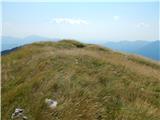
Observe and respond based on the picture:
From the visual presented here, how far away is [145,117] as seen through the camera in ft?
16.8

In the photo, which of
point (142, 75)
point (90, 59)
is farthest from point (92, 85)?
point (90, 59)

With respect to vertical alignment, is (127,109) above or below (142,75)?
above

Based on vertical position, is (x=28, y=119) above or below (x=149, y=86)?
above

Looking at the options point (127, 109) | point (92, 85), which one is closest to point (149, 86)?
point (92, 85)

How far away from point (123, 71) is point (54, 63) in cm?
284

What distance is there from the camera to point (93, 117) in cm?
472

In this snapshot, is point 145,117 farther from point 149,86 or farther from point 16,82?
point 16,82

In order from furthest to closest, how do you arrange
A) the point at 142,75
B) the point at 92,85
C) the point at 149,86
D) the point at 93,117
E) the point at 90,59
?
the point at 90,59, the point at 142,75, the point at 149,86, the point at 92,85, the point at 93,117

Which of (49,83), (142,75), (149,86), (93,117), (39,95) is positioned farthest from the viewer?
(142,75)

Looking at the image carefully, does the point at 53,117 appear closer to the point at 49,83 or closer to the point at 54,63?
the point at 49,83

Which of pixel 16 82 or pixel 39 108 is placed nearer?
pixel 39 108

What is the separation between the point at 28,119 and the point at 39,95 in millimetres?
976

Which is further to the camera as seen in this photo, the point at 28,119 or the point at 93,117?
the point at 28,119

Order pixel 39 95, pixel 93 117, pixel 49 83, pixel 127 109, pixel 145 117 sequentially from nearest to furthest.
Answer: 1. pixel 93 117
2. pixel 145 117
3. pixel 127 109
4. pixel 39 95
5. pixel 49 83
